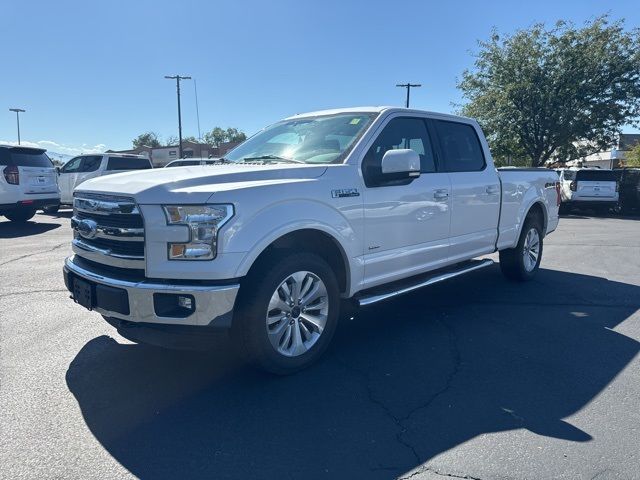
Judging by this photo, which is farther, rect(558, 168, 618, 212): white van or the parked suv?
rect(558, 168, 618, 212): white van

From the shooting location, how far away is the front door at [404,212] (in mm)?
4305

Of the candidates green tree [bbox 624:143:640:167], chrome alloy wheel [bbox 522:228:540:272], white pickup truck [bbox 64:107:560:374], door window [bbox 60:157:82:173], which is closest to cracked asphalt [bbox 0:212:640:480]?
white pickup truck [bbox 64:107:560:374]

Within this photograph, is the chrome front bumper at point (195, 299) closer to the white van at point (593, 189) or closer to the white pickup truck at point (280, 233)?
the white pickup truck at point (280, 233)

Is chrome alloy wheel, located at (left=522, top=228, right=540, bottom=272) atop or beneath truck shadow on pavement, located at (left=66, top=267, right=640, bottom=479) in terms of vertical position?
atop

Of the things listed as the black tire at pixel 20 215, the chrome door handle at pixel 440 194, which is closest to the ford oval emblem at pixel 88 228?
the chrome door handle at pixel 440 194

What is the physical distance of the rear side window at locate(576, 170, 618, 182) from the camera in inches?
733

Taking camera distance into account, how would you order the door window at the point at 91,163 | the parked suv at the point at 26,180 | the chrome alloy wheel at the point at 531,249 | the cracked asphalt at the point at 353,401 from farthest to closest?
the door window at the point at 91,163 → the parked suv at the point at 26,180 → the chrome alloy wheel at the point at 531,249 → the cracked asphalt at the point at 353,401

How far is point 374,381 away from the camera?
3.74 meters

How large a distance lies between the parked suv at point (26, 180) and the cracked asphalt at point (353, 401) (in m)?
7.17

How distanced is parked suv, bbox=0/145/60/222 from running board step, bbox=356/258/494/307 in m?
10.4

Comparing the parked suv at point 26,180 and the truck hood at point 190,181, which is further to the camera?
the parked suv at point 26,180

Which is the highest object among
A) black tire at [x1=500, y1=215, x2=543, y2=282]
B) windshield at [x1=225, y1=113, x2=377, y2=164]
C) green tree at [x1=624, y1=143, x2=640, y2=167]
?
green tree at [x1=624, y1=143, x2=640, y2=167]

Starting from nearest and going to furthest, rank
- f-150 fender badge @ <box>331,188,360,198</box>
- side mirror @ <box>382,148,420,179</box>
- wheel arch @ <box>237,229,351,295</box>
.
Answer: wheel arch @ <box>237,229,351,295</box>, f-150 fender badge @ <box>331,188,360,198</box>, side mirror @ <box>382,148,420,179</box>

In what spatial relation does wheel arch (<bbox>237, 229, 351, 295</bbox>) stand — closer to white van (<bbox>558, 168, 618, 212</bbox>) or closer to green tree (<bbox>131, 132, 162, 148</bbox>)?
white van (<bbox>558, 168, 618, 212</bbox>)
